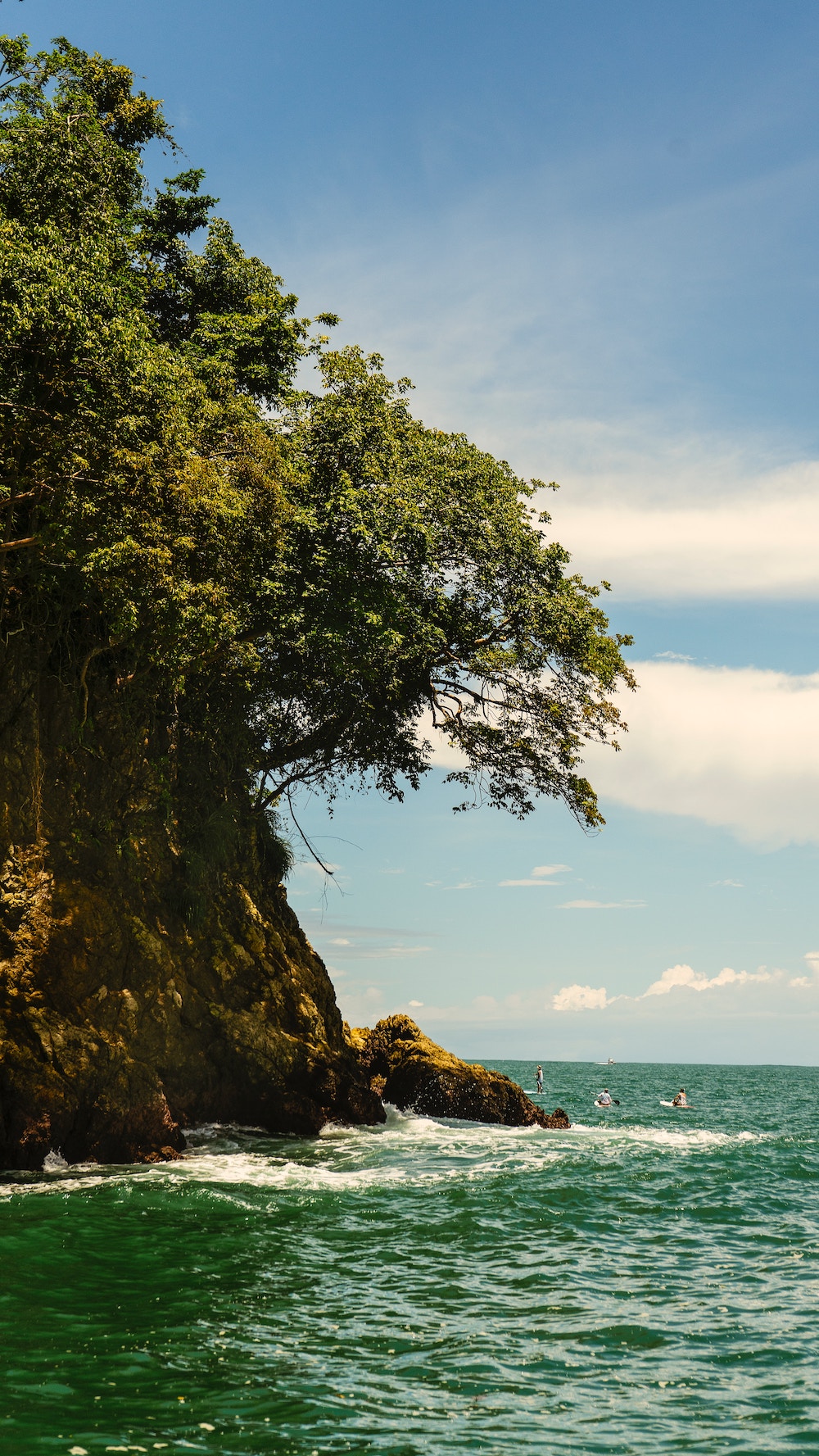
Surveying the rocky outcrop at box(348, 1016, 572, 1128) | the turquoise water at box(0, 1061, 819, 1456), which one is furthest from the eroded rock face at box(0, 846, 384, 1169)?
the rocky outcrop at box(348, 1016, 572, 1128)

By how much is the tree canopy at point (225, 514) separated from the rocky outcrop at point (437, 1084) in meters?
9.01

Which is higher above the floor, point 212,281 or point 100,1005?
point 212,281

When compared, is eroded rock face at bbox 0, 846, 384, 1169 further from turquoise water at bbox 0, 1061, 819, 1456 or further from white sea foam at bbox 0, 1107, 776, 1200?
turquoise water at bbox 0, 1061, 819, 1456

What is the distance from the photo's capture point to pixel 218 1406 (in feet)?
25.4

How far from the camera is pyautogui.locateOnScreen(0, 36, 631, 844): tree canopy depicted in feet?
52.6

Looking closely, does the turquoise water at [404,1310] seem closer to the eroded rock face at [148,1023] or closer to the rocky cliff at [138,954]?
the eroded rock face at [148,1023]

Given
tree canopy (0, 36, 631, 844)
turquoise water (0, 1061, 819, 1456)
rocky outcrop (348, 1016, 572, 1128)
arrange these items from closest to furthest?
turquoise water (0, 1061, 819, 1456) < tree canopy (0, 36, 631, 844) < rocky outcrop (348, 1016, 572, 1128)

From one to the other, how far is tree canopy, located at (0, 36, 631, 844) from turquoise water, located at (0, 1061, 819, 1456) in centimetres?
923

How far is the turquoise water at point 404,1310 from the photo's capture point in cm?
761

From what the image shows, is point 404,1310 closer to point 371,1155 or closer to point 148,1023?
point 148,1023

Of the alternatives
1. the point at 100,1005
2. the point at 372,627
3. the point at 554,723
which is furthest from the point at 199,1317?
the point at 554,723

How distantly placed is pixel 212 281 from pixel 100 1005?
65.1 feet

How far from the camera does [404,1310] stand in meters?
10.5

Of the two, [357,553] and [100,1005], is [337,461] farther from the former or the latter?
[100,1005]
